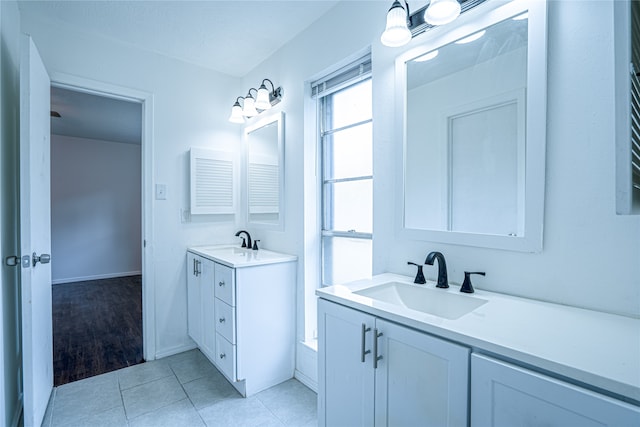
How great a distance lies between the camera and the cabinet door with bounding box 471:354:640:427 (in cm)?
59

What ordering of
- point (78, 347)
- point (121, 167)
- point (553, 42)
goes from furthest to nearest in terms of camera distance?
point (121, 167), point (78, 347), point (553, 42)

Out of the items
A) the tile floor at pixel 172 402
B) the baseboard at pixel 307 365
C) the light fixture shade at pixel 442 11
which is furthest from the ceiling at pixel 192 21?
the tile floor at pixel 172 402

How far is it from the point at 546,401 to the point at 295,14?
2.27 m

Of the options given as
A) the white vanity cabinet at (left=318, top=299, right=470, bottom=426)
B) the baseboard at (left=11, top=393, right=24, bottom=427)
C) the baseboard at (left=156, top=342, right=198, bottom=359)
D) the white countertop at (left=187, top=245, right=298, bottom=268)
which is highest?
the white countertop at (left=187, top=245, right=298, bottom=268)

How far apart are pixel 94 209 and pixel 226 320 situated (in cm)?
471

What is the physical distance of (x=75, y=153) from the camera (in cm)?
503

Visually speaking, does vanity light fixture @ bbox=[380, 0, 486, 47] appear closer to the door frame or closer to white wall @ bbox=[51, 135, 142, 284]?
the door frame

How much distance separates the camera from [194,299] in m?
2.44

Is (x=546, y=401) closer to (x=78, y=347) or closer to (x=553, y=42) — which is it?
(x=553, y=42)

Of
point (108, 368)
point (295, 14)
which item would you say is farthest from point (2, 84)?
point (108, 368)

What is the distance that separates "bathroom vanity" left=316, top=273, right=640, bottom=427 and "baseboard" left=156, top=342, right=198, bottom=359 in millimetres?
1780

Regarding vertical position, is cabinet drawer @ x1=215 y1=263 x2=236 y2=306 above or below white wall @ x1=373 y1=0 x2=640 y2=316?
below

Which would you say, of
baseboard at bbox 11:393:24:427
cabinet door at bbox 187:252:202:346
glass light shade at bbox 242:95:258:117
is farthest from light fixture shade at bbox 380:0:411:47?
baseboard at bbox 11:393:24:427

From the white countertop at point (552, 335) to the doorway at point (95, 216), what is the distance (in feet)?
10.0
